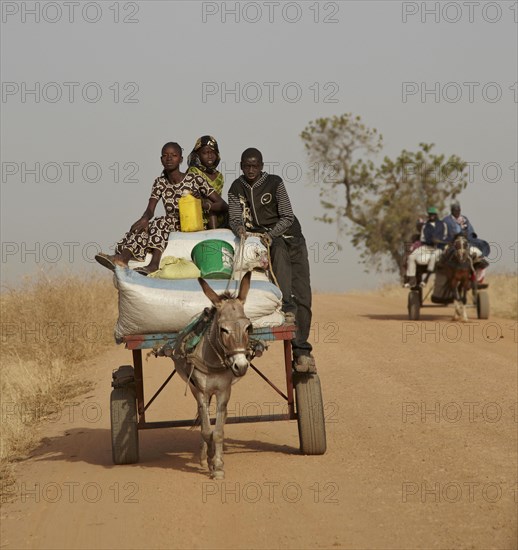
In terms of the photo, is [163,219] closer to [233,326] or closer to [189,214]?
[189,214]

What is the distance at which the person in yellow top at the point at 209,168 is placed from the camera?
10602mm

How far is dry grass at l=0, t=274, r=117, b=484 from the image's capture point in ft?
43.8

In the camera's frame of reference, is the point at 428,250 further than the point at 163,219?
Yes

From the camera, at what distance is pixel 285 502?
802 cm

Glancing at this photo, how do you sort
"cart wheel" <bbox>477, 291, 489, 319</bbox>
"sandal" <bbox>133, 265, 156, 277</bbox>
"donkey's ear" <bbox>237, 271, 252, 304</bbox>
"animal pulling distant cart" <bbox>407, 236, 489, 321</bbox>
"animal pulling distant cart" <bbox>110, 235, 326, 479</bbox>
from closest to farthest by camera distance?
1. "animal pulling distant cart" <bbox>110, 235, 326, 479</bbox>
2. "donkey's ear" <bbox>237, 271, 252, 304</bbox>
3. "sandal" <bbox>133, 265, 156, 277</bbox>
4. "animal pulling distant cart" <bbox>407, 236, 489, 321</bbox>
5. "cart wheel" <bbox>477, 291, 489, 319</bbox>

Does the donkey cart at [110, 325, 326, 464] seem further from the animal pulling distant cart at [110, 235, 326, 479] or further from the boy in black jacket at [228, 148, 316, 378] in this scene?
the boy in black jacket at [228, 148, 316, 378]

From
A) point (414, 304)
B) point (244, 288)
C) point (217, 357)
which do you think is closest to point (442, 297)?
point (414, 304)

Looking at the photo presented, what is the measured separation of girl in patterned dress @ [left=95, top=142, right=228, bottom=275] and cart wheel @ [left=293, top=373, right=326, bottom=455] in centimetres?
178

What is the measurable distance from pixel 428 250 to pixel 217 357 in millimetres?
17711

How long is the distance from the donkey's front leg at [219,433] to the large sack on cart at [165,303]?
0.67m

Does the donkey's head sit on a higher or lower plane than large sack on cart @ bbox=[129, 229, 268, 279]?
lower

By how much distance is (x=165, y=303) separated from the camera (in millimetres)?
8984

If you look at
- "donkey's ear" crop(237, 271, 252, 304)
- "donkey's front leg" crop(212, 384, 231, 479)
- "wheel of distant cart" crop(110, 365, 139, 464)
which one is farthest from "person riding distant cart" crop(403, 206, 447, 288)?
"donkey's ear" crop(237, 271, 252, 304)

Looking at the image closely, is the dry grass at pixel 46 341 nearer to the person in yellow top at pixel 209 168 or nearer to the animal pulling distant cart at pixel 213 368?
the animal pulling distant cart at pixel 213 368
